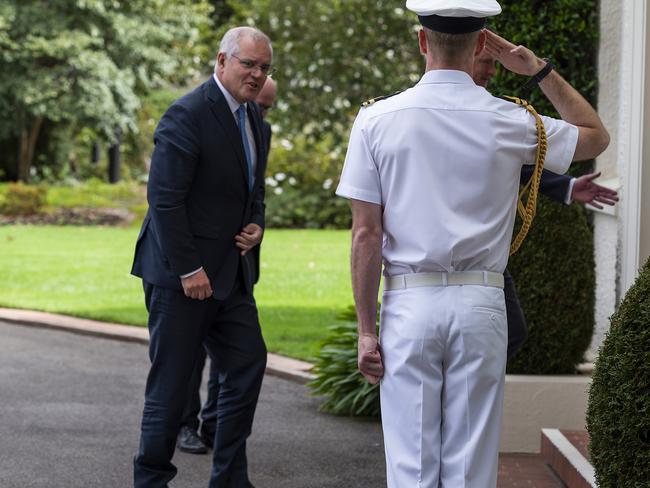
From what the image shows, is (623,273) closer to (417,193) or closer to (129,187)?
(417,193)

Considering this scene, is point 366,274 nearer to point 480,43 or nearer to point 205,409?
point 480,43

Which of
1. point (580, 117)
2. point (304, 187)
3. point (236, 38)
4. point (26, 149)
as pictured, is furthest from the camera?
point (26, 149)

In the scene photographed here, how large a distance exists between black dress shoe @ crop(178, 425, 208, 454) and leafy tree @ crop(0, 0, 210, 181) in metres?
21.8

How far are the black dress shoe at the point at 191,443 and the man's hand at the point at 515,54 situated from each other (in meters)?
3.53

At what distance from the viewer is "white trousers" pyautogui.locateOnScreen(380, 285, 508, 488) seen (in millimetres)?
3301

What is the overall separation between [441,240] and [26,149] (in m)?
29.7

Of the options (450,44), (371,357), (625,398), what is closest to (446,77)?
(450,44)

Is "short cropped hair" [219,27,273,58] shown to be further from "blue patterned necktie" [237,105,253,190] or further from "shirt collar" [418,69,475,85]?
"shirt collar" [418,69,475,85]

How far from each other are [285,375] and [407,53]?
840 centimetres

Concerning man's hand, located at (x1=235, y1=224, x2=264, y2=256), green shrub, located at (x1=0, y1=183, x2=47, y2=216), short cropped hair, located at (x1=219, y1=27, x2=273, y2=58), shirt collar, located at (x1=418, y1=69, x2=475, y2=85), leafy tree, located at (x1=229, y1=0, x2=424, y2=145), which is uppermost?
leafy tree, located at (x1=229, y1=0, x2=424, y2=145)

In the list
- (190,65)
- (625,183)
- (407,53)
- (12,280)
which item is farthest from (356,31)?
(190,65)

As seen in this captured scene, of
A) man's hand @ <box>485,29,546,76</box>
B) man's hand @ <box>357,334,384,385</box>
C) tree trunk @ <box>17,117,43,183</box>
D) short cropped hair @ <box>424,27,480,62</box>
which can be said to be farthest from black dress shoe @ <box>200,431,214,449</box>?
tree trunk @ <box>17,117,43,183</box>

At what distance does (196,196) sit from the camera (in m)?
5.10

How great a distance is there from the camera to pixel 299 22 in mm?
16562
